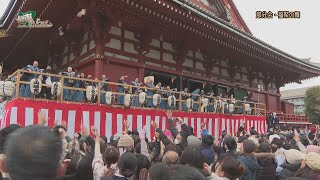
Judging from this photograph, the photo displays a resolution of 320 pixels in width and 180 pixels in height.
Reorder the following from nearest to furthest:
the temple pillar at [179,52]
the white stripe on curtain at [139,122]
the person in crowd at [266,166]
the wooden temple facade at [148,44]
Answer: the person in crowd at [266,166], the white stripe on curtain at [139,122], the wooden temple facade at [148,44], the temple pillar at [179,52]

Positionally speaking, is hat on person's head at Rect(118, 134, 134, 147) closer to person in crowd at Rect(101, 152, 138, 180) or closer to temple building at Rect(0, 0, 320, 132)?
person in crowd at Rect(101, 152, 138, 180)

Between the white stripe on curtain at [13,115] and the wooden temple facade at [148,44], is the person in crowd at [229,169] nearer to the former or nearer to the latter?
the white stripe on curtain at [13,115]

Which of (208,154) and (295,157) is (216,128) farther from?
(295,157)

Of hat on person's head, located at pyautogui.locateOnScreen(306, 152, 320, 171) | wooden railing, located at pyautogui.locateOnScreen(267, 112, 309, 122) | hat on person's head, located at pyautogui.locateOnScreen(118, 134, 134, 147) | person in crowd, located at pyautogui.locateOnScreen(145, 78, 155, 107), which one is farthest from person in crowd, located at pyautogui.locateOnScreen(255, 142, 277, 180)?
wooden railing, located at pyautogui.locateOnScreen(267, 112, 309, 122)

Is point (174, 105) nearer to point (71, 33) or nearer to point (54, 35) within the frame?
point (71, 33)

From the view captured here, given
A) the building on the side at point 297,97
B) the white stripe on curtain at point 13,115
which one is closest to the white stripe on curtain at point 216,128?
the white stripe on curtain at point 13,115

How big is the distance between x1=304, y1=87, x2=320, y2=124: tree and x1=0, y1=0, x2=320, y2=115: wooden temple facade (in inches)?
978

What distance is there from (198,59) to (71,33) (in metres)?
6.33

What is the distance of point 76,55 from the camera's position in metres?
13.1

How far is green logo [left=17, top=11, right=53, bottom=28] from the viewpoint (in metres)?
11.4

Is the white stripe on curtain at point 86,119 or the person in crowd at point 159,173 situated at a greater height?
the white stripe on curtain at point 86,119

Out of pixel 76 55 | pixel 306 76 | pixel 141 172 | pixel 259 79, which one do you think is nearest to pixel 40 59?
pixel 76 55

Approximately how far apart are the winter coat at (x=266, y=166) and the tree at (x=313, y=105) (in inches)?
1561

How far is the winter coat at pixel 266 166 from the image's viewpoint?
15.0 ft
